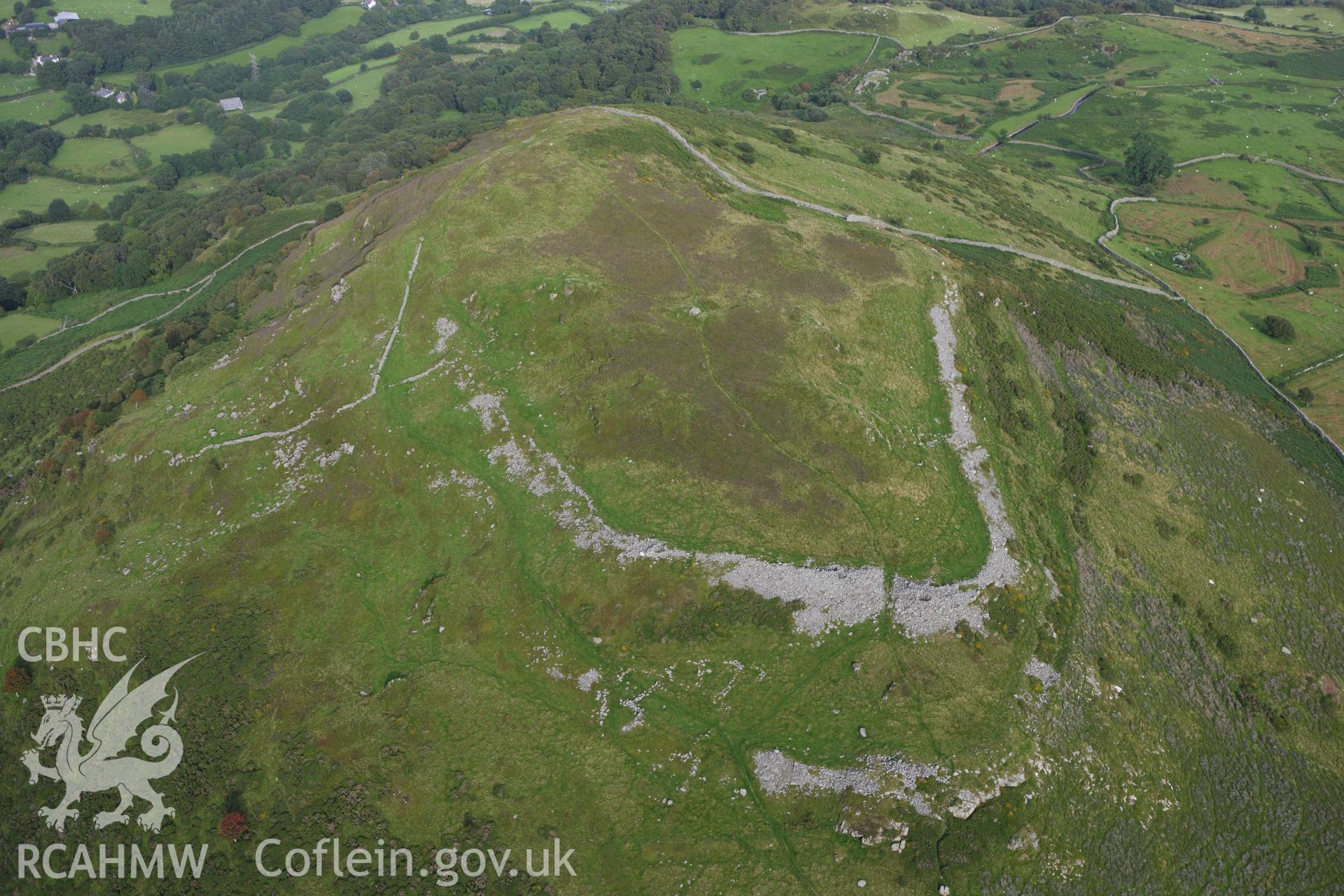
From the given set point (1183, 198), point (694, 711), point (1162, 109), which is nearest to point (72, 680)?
point (694, 711)

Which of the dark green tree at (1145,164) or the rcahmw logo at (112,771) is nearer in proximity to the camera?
the rcahmw logo at (112,771)

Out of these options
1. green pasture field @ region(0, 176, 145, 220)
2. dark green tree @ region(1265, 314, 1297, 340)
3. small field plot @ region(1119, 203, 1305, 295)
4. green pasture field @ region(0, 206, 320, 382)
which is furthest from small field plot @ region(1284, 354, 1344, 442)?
green pasture field @ region(0, 176, 145, 220)

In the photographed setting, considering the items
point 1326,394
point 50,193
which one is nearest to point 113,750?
point 1326,394

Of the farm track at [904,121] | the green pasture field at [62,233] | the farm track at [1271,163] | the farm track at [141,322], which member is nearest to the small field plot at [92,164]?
the green pasture field at [62,233]

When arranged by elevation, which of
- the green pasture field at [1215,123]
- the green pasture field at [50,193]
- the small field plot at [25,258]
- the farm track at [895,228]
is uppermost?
the green pasture field at [1215,123]

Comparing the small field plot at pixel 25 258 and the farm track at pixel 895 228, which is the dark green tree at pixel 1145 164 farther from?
the small field plot at pixel 25 258

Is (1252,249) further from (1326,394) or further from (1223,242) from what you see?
(1326,394)

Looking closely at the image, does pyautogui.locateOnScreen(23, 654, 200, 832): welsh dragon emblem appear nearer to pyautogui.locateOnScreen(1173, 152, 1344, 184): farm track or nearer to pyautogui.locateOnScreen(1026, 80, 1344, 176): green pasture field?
pyautogui.locateOnScreen(1173, 152, 1344, 184): farm track
